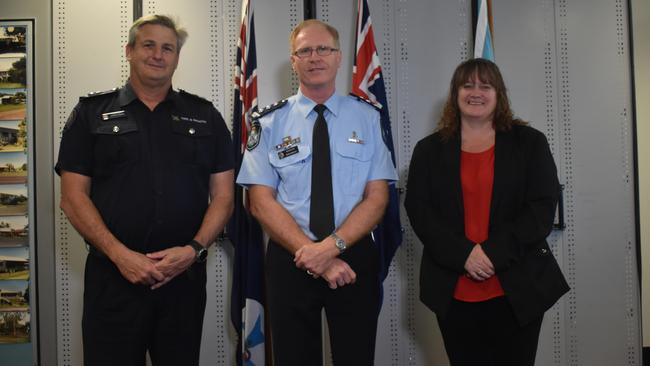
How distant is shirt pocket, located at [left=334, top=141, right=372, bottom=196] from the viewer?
78.7 inches

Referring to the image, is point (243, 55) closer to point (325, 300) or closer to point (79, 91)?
point (79, 91)

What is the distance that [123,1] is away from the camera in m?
3.09

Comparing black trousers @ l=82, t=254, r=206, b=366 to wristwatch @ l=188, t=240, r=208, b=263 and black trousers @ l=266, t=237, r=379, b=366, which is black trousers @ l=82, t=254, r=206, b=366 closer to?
wristwatch @ l=188, t=240, r=208, b=263

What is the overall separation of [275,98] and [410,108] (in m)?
0.88

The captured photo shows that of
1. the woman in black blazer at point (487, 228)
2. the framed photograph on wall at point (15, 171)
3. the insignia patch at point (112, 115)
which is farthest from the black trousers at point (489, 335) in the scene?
the framed photograph on wall at point (15, 171)

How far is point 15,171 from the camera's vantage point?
321 centimetres

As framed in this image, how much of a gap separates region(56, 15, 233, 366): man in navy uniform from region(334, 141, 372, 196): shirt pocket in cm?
52

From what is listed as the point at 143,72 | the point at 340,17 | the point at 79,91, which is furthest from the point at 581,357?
the point at 79,91

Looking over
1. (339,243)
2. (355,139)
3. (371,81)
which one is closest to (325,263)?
(339,243)

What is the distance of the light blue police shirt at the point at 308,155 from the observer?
78.4 inches

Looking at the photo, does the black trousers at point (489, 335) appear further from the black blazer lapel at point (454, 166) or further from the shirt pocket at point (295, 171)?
the shirt pocket at point (295, 171)

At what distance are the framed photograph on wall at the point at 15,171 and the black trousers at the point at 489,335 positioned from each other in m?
2.71

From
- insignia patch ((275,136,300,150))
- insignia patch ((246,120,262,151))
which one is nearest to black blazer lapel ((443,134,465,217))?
insignia patch ((275,136,300,150))

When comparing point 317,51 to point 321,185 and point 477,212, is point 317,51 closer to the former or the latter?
point 321,185
